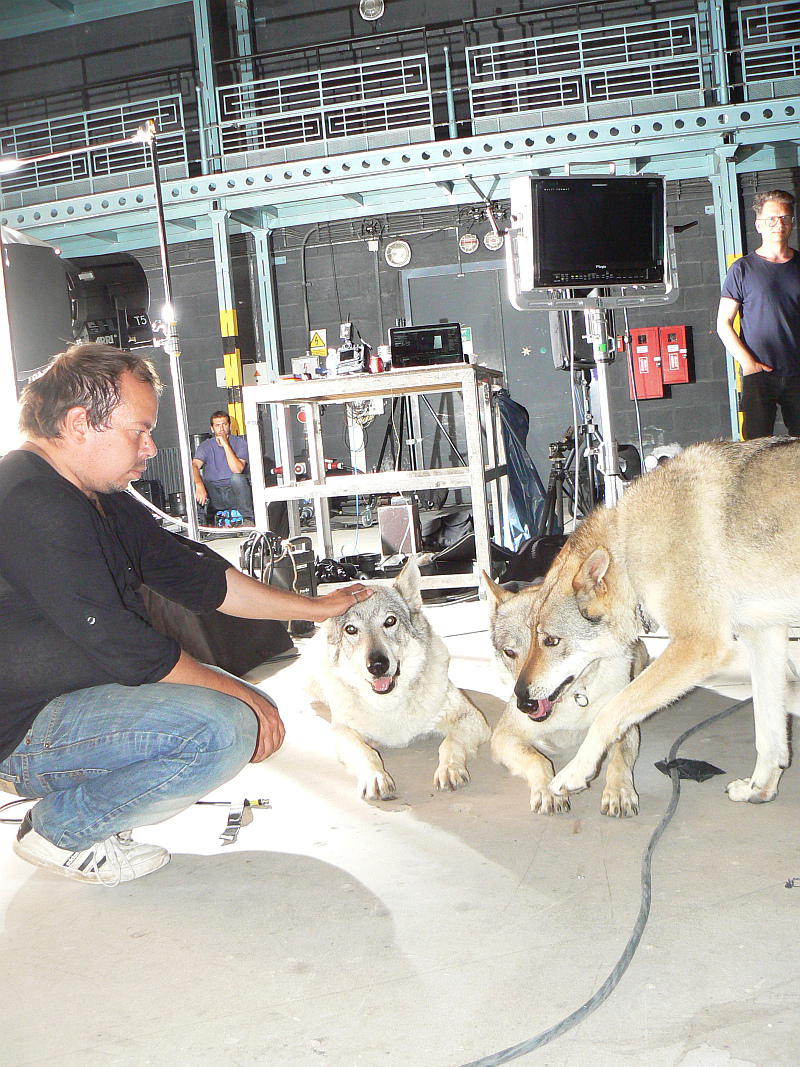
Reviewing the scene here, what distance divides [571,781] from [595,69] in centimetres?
916

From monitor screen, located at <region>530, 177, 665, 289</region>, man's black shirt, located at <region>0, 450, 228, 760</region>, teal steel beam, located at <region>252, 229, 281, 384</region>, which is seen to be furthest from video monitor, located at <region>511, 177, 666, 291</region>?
teal steel beam, located at <region>252, 229, 281, 384</region>

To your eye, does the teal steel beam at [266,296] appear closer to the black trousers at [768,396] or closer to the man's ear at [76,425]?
the black trousers at [768,396]

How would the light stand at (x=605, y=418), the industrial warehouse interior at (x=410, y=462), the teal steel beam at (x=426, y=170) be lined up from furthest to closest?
the teal steel beam at (x=426, y=170)
the light stand at (x=605, y=418)
the industrial warehouse interior at (x=410, y=462)

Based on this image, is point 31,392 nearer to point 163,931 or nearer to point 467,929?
point 163,931

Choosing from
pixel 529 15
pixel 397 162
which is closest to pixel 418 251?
pixel 397 162

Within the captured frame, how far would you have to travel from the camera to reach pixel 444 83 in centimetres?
1144

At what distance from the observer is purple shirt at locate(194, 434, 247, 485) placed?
991 centimetres

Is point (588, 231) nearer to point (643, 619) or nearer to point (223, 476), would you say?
point (643, 619)

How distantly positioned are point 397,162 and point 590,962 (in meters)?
Answer: 9.61

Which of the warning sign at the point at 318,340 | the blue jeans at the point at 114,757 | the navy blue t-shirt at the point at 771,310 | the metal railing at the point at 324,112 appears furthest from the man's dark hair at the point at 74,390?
the metal railing at the point at 324,112

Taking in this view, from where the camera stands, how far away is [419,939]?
161 centimetres

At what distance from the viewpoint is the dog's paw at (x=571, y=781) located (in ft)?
6.95

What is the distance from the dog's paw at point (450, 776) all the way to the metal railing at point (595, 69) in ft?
29.0

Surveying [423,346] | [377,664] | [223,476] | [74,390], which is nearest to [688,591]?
[377,664]
